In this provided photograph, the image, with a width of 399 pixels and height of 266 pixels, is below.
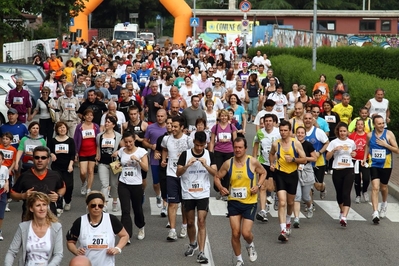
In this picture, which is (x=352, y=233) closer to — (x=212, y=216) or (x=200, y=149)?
(x=212, y=216)

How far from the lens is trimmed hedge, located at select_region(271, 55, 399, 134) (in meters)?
23.3

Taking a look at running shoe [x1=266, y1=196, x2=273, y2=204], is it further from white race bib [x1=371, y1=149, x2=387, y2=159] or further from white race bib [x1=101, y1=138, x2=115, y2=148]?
white race bib [x1=101, y1=138, x2=115, y2=148]

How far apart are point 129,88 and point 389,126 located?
6.89 m

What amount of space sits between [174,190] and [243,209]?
181 centimetres

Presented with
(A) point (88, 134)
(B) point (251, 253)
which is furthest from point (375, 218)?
(A) point (88, 134)

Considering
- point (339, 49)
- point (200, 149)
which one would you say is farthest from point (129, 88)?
point (339, 49)

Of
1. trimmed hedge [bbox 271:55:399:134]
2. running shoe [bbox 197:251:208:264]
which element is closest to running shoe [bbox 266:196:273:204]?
running shoe [bbox 197:251:208:264]

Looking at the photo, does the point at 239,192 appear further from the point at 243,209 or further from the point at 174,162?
the point at 174,162

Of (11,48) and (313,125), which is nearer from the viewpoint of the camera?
(313,125)

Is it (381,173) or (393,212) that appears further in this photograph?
(393,212)

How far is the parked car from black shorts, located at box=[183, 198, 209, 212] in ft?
58.9

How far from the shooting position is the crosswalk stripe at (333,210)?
1531 cm

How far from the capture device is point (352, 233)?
1398cm

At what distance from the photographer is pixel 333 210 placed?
16.0 metres
